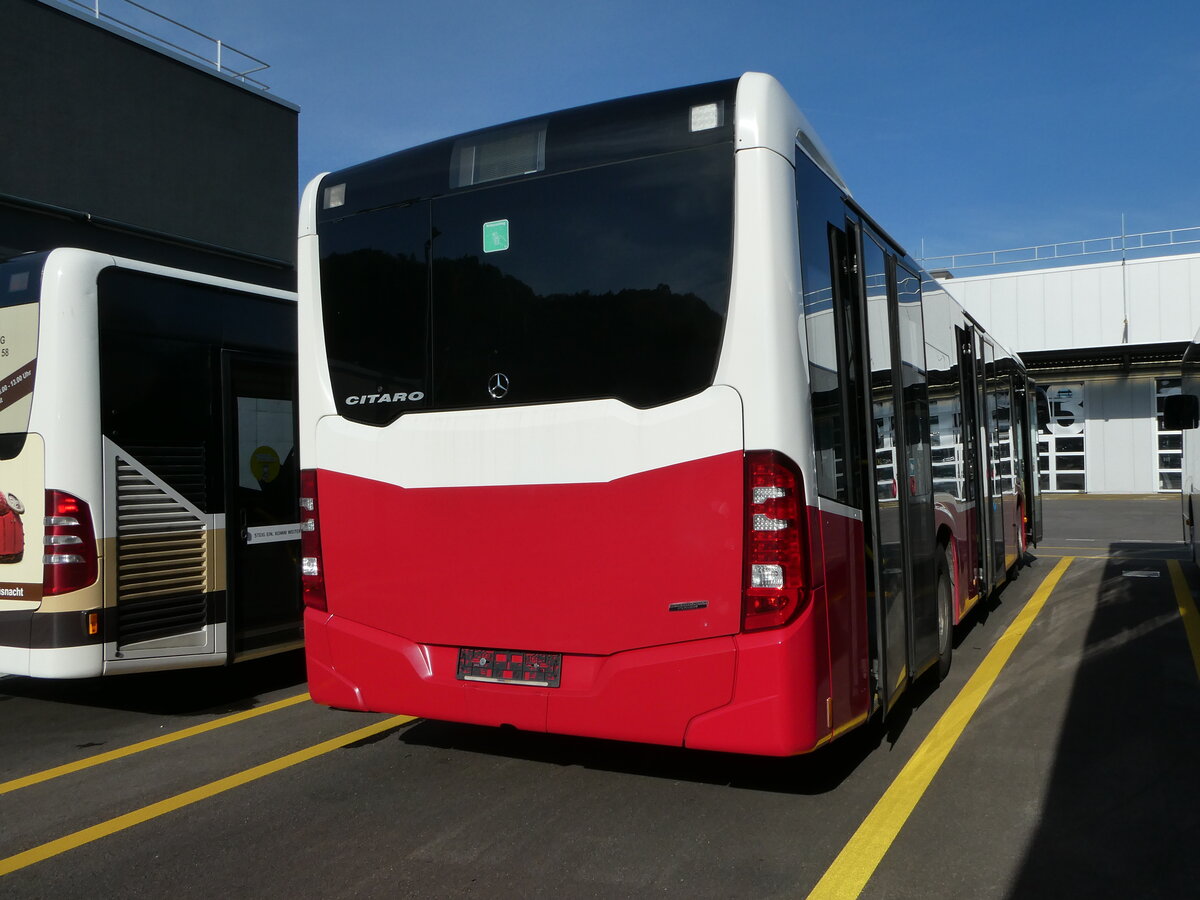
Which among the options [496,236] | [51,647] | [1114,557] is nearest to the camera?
[496,236]

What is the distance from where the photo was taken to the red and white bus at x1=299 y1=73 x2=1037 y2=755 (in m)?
4.01

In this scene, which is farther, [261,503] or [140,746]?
[261,503]

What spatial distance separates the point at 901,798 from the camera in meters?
4.64

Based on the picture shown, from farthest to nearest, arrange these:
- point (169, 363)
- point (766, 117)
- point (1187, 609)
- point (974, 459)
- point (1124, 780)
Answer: point (1187, 609)
point (974, 459)
point (169, 363)
point (1124, 780)
point (766, 117)

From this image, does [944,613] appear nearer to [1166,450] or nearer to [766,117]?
[766,117]

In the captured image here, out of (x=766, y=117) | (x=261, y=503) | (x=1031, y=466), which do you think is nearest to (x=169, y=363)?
(x=261, y=503)

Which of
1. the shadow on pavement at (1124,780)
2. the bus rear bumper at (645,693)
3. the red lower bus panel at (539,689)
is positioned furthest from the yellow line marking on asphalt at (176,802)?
the shadow on pavement at (1124,780)

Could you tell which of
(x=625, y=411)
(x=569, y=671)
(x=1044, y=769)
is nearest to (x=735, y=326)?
(x=625, y=411)

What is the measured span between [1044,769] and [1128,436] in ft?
109

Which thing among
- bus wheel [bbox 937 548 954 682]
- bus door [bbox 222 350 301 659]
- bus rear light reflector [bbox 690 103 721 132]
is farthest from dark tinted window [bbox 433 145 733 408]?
bus wheel [bbox 937 548 954 682]

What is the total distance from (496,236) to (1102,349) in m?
32.9

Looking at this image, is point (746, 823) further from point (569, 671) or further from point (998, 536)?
point (998, 536)

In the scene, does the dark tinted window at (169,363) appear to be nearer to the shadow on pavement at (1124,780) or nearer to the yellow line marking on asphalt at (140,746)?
the yellow line marking on asphalt at (140,746)

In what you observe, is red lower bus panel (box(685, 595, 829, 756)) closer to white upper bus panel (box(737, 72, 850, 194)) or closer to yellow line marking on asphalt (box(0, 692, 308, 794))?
white upper bus panel (box(737, 72, 850, 194))
